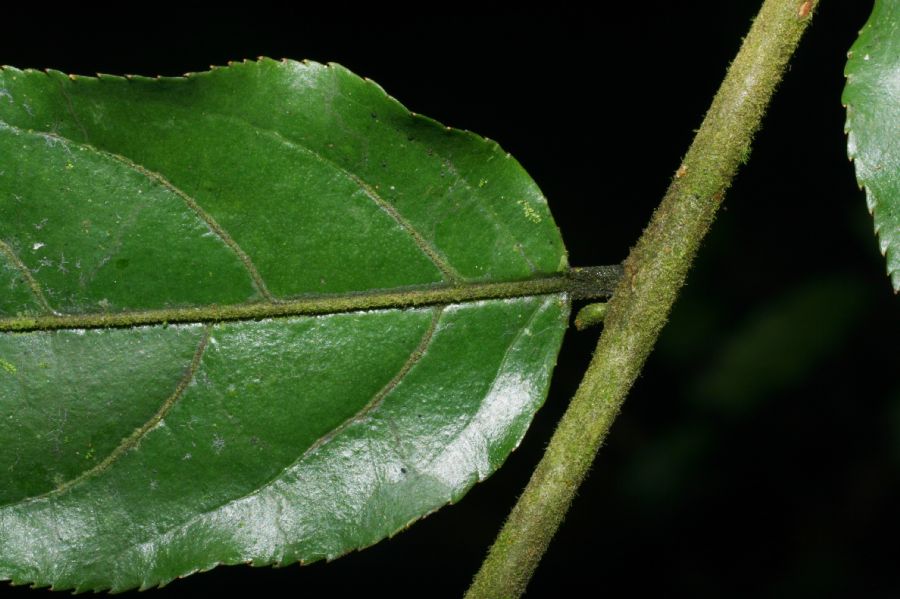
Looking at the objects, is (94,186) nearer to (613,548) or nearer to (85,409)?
(85,409)

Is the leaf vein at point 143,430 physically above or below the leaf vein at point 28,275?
below

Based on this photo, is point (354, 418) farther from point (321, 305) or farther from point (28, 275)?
point (28, 275)

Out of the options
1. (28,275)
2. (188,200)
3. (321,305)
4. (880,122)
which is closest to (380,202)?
(321,305)

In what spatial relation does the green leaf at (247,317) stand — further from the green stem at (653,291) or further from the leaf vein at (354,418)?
the green stem at (653,291)

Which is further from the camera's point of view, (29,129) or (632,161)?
(632,161)

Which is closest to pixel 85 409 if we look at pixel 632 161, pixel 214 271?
pixel 214 271

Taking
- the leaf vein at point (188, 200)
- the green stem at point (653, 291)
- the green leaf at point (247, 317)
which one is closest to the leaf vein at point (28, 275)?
the green leaf at point (247, 317)

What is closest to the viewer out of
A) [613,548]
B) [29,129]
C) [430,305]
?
[29,129]

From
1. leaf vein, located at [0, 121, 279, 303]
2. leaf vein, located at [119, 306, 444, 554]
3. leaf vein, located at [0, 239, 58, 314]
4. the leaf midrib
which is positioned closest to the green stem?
the leaf midrib
